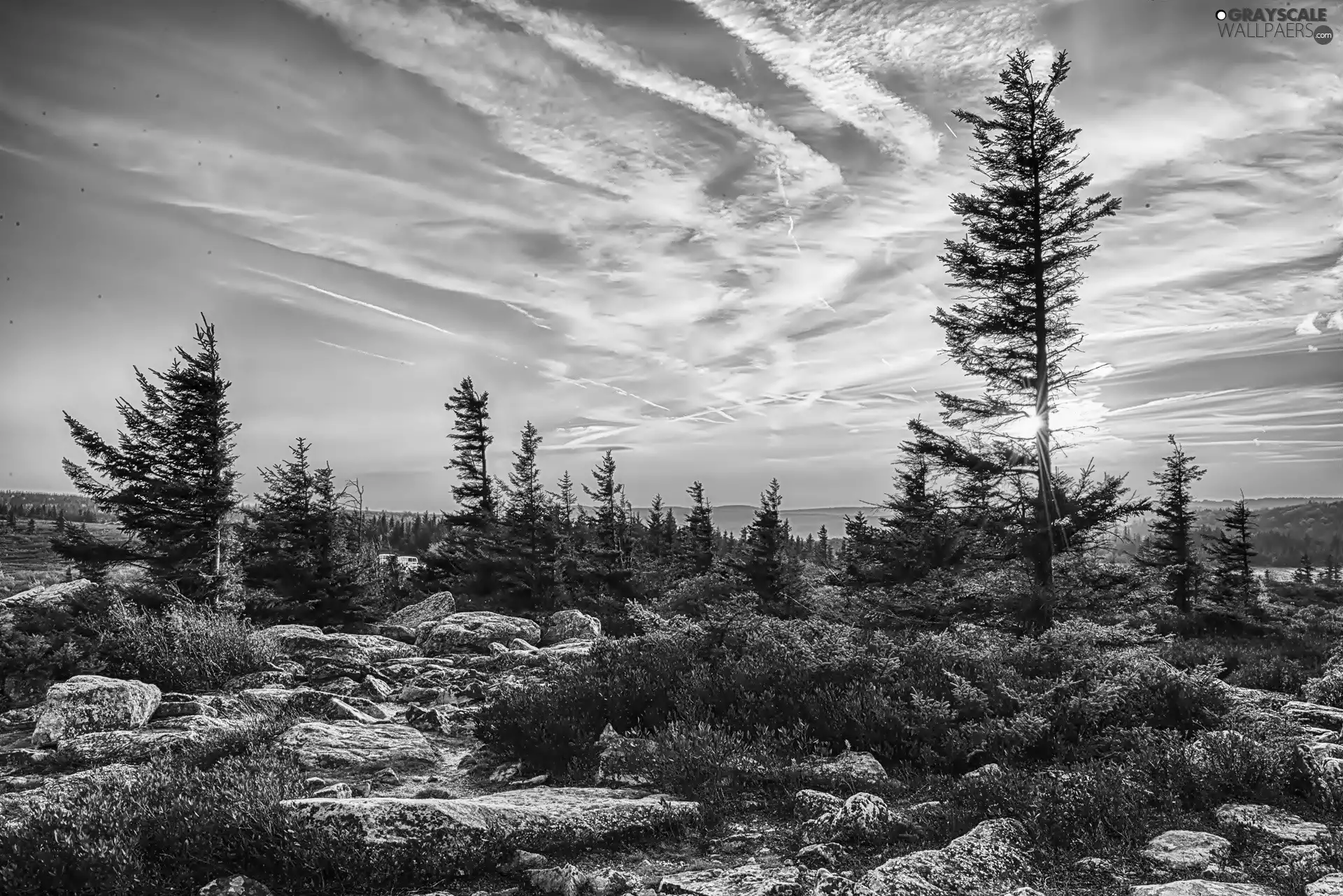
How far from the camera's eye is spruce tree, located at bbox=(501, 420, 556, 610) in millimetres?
27344

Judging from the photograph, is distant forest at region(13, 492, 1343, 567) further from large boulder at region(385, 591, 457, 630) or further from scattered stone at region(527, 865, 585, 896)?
scattered stone at region(527, 865, 585, 896)

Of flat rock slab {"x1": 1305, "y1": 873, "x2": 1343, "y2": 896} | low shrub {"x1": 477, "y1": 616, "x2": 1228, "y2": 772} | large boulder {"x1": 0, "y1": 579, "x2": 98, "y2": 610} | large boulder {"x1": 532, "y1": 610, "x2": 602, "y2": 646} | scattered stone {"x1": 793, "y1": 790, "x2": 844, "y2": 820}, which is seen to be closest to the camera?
flat rock slab {"x1": 1305, "y1": 873, "x2": 1343, "y2": 896}

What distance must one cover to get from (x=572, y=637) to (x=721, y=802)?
42.2ft

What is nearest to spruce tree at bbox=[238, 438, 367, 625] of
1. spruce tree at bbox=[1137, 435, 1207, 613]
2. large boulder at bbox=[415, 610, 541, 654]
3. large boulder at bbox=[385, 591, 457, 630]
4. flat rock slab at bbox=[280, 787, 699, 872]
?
large boulder at bbox=[385, 591, 457, 630]

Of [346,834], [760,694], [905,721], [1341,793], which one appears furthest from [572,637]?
[1341,793]

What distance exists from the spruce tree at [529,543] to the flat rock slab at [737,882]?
951 inches

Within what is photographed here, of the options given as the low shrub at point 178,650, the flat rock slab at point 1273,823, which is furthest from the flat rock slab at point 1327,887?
the low shrub at point 178,650

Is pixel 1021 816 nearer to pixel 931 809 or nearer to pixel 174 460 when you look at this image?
pixel 931 809

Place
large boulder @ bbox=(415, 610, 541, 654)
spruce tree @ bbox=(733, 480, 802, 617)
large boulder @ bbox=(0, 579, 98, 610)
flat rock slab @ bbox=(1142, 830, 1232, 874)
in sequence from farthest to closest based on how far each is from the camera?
1. spruce tree @ bbox=(733, 480, 802, 617)
2. large boulder @ bbox=(415, 610, 541, 654)
3. large boulder @ bbox=(0, 579, 98, 610)
4. flat rock slab @ bbox=(1142, 830, 1232, 874)

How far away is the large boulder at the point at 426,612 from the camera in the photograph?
21.9 meters

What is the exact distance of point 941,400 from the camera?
16750 millimetres

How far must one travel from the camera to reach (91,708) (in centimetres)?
737

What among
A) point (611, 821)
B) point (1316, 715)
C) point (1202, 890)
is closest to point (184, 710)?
point (611, 821)

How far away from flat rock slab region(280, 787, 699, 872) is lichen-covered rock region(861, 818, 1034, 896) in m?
1.58
